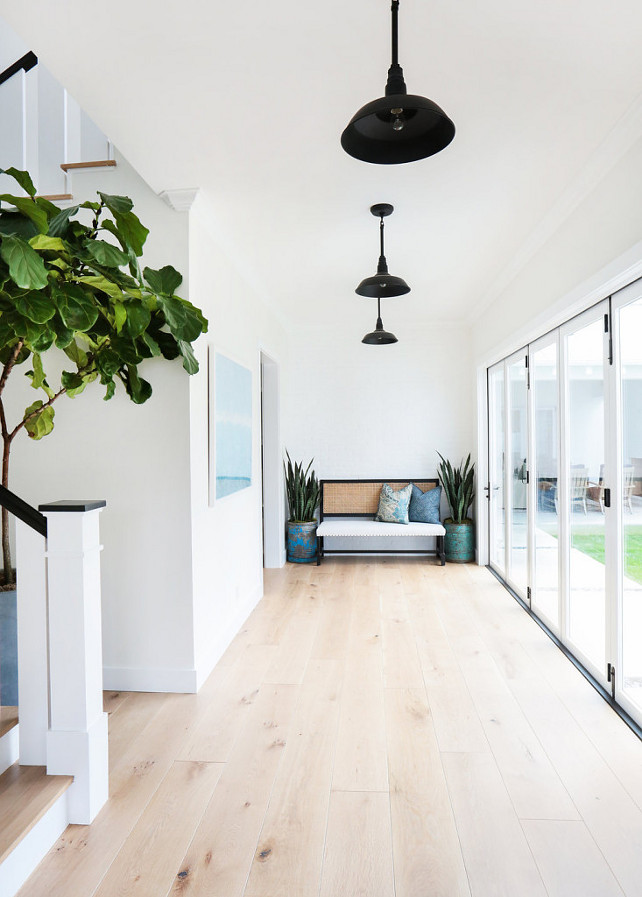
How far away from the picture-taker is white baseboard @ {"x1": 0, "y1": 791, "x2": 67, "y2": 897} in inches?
63.4

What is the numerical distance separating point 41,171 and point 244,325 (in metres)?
1.56

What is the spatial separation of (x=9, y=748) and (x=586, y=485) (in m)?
2.88

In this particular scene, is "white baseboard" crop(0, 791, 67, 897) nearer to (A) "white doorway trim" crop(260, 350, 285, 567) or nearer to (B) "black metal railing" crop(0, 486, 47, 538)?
(B) "black metal railing" crop(0, 486, 47, 538)

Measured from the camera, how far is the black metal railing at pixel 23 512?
1.94 metres

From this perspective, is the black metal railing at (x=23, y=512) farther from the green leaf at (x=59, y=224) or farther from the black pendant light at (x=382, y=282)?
the black pendant light at (x=382, y=282)

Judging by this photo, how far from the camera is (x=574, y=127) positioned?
2.35 meters

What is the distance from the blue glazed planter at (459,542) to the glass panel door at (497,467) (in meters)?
0.26

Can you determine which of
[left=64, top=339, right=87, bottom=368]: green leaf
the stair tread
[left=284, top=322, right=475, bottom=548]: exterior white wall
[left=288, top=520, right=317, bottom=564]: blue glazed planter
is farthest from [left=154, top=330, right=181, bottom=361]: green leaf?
[left=284, top=322, right=475, bottom=548]: exterior white wall

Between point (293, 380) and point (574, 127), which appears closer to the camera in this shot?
point (574, 127)

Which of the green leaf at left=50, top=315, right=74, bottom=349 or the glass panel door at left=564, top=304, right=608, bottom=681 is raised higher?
the green leaf at left=50, top=315, right=74, bottom=349

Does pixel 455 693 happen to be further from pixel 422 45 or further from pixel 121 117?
pixel 121 117

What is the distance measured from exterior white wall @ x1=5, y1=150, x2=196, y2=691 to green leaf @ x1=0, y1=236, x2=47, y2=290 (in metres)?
1.17

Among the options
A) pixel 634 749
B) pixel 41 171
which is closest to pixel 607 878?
pixel 634 749

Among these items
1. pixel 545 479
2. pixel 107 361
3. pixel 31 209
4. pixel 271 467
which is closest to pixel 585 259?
pixel 545 479
